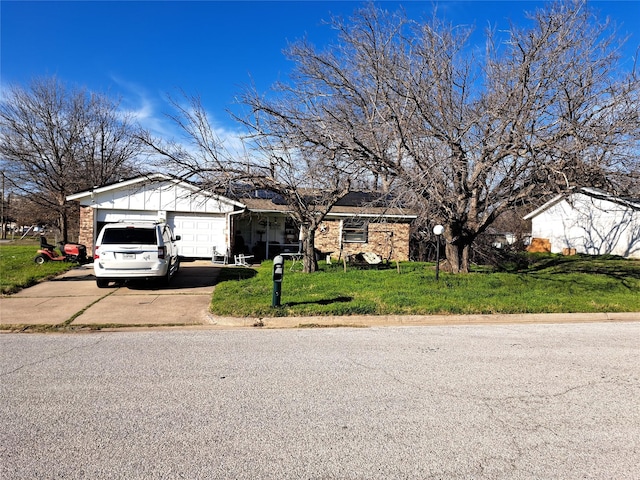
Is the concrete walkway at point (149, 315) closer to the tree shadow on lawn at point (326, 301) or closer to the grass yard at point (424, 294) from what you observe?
the grass yard at point (424, 294)

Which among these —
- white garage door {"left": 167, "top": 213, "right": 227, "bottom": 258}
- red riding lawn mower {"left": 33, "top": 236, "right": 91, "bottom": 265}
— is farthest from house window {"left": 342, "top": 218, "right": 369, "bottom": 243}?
red riding lawn mower {"left": 33, "top": 236, "right": 91, "bottom": 265}

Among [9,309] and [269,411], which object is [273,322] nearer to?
[269,411]

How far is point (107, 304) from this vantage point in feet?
33.5

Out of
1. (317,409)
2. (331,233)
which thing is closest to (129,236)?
(317,409)

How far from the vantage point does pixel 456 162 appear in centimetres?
1187

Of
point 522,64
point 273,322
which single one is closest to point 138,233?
point 273,322

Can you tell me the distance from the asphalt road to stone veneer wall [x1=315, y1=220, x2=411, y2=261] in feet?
49.1

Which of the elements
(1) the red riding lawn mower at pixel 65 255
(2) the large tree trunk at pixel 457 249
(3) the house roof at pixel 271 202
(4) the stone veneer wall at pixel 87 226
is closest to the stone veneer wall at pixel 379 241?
(3) the house roof at pixel 271 202

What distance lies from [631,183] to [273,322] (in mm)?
9324

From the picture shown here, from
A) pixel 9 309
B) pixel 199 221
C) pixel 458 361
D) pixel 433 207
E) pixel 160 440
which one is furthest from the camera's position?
pixel 199 221

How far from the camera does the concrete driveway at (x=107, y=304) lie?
8.77 meters

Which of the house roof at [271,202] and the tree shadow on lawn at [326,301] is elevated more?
the house roof at [271,202]

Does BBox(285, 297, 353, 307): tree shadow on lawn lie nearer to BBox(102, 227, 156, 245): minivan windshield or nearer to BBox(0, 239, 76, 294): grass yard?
BBox(102, 227, 156, 245): minivan windshield

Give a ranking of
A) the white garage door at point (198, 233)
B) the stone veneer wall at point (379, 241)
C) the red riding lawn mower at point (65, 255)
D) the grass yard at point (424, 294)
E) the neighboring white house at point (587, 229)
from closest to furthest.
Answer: the grass yard at point (424, 294), the red riding lawn mower at point (65, 255), the white garage door at point (198, 233), the stone veneer wall at point (379, 241), the neighboring white house at point (587, 229)
